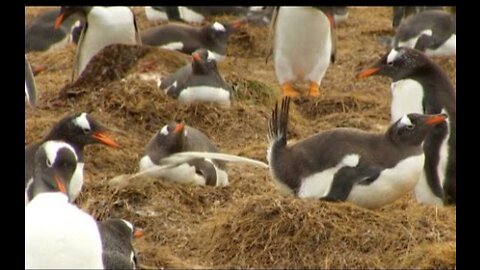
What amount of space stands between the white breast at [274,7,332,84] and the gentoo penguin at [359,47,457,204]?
1989 millimetres

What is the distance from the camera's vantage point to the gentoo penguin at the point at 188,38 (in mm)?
11266

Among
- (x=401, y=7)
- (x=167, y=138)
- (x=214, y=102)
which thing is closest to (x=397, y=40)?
(x=401, y=7)

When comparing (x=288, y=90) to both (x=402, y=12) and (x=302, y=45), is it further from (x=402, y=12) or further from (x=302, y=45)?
(x=402, y=12)

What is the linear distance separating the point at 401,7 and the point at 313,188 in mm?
7999

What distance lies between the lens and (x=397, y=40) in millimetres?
12203

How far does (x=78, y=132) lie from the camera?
274 inches

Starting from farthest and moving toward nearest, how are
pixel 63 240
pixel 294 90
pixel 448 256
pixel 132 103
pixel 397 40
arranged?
pixel 397 40
pixel 294 90
pixel 132 103
pixel 448 256
pixel 63 240

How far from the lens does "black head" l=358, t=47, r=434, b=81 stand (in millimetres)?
7430

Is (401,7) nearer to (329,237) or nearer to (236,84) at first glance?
(236,84)

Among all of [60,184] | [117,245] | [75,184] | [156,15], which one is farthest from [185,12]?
[117,245]

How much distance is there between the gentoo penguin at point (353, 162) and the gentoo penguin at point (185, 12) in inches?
325

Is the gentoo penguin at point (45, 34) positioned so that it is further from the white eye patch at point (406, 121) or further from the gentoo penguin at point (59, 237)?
the gentoo penguin at point (59, 237)

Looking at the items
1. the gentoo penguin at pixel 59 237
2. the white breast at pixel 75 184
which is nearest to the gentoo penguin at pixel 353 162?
the white breast at pixel 75 184

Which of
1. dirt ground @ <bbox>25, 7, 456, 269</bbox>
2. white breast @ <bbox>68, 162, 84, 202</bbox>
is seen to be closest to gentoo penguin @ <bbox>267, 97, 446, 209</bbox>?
dirt ground @ <bbox>25, 7, 456, 269</bbox>
